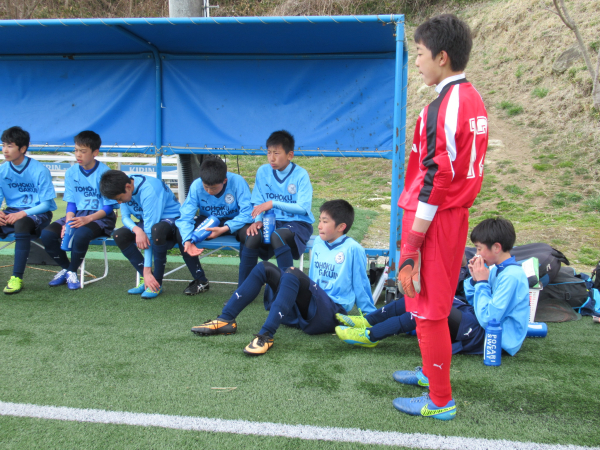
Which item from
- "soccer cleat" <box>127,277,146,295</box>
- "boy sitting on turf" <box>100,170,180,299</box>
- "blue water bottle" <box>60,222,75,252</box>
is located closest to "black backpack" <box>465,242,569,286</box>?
"boy sitting on turf" <box>100,170,180,299</box>

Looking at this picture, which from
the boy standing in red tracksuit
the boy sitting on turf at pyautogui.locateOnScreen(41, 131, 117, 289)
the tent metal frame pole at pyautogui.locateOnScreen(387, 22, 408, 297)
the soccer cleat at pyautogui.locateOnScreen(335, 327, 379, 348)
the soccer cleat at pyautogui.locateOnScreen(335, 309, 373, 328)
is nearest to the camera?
the boy standing in red tracksuit

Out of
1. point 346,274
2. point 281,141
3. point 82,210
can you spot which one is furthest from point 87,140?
point 346,274

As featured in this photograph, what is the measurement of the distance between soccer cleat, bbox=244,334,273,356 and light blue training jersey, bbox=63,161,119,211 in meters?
2.36

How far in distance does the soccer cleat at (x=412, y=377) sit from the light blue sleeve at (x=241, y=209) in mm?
2092

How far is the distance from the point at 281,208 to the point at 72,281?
2077 mm

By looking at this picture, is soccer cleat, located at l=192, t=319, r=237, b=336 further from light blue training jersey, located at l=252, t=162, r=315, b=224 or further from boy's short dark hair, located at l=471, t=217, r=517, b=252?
boy's short dark hair, located at l=471, t=217, r=517, b=252

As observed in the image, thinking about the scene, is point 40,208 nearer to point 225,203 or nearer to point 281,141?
point 225,203

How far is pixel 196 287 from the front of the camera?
172 inches

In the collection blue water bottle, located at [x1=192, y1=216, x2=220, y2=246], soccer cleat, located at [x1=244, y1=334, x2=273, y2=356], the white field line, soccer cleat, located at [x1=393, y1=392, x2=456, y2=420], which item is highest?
blue water bottle, located at [x1=192, y1=216, x2=220, y2=246]

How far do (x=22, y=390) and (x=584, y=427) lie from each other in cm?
272

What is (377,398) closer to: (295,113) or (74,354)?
(74,354)

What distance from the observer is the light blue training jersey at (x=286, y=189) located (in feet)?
13.7

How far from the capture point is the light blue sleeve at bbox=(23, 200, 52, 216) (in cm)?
434

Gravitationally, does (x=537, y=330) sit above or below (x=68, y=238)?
below
